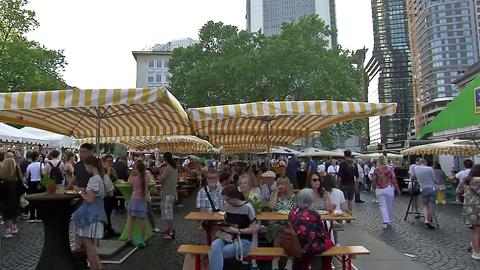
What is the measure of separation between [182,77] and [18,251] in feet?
89.8

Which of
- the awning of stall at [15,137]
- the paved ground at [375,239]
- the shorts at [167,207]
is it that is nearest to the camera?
the paved ground at [375,239]

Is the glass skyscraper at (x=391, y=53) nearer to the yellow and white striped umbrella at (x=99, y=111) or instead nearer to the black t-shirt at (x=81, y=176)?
the yellow and white striped umbrella at (x=99, y=111)

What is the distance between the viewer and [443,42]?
11900 cm

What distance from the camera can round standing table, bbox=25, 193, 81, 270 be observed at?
538cm

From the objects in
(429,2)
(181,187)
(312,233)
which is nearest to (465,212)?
(312,233)

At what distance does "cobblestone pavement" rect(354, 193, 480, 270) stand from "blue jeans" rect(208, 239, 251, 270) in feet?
11.1

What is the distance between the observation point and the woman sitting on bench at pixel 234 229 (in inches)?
187

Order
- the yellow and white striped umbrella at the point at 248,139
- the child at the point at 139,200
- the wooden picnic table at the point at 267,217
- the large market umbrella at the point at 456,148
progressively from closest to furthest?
the wooden picnic table at the point at 267,217 → the child at the point at 139,200 → the yellow and white striped umbrella at the point at 248,139 → the large market umbrella at the point at 456,148

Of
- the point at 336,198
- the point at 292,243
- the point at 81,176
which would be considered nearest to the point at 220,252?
the point at 292,243

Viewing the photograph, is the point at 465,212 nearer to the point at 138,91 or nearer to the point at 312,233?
the point at 312,233

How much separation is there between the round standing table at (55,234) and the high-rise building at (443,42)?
118 m

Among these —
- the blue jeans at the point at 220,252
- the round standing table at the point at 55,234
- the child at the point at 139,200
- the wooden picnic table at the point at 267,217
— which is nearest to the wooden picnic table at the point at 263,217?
the wooden picnic table at the point at 267,217

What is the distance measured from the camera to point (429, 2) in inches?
4451

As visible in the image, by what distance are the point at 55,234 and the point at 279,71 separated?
2301cm
